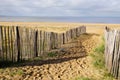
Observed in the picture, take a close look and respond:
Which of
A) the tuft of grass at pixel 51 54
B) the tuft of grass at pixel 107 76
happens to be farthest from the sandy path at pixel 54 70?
the tuft of grass at pixel 51 54

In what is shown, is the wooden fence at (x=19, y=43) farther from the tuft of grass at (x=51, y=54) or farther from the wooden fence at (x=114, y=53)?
the wooden fence at (x=114, y=53)

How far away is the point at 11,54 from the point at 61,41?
568cm

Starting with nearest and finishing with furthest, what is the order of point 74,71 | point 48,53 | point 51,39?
point 74,71
point 48,53
point 51,39

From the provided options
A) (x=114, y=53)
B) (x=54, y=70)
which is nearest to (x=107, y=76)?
(x=114, y=53)

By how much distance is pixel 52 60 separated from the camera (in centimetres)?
1034

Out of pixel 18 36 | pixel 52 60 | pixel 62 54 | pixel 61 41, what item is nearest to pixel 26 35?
pixel 18 36

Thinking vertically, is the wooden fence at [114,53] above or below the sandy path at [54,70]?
above

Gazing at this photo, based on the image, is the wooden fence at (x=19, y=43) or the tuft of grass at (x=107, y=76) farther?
the wooden fence at (x=19, y=43)

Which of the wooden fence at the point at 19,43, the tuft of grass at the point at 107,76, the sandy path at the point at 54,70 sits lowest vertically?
the sandy path at the point at 54,70

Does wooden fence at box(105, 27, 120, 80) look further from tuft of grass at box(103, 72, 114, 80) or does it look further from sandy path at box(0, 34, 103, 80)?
sandy path at box(0, 34, 103, 80)

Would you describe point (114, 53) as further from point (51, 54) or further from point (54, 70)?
point (51, 54)

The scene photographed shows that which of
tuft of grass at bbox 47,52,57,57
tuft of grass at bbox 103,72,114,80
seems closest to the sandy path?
tuft of grass at bbox 103,72,114,80

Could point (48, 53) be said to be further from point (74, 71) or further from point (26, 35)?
point (74, 71)

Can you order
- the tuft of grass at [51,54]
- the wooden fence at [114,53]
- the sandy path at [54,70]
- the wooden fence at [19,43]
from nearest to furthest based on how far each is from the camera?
the wooden fence at [114,53] < the sandy path at [54,70] < the wooden fence at [19,43] < the tuft of grass at [51,54]
